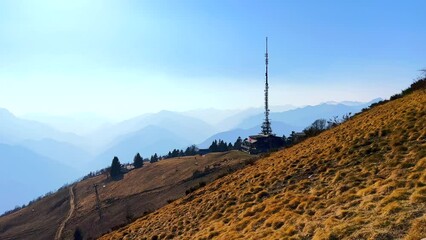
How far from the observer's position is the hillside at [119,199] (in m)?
88.2

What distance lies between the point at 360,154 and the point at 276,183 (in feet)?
18.9

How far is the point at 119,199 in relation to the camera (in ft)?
369

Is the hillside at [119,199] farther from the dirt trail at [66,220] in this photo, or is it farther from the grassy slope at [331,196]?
the grassy slope at [331,196]

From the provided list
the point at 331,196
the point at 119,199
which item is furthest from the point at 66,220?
the point at 331,196

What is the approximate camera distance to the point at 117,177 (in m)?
155

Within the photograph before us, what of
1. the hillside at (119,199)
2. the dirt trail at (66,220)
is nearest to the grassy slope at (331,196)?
the hillside at (119,199)

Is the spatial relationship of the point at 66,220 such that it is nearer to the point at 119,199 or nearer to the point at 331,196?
the point at 119,199

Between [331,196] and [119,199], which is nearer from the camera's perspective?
[331,196]

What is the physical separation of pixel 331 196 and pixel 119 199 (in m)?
103

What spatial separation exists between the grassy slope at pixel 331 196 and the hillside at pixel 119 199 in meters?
48.7

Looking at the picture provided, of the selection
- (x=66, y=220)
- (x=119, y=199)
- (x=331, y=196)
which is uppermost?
(x=331, y=196)

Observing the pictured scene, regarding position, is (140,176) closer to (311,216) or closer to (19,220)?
(19,220)

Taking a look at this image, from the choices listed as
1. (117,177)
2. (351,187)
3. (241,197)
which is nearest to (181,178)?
(117,177)

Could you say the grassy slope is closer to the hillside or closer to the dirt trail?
the hillside
